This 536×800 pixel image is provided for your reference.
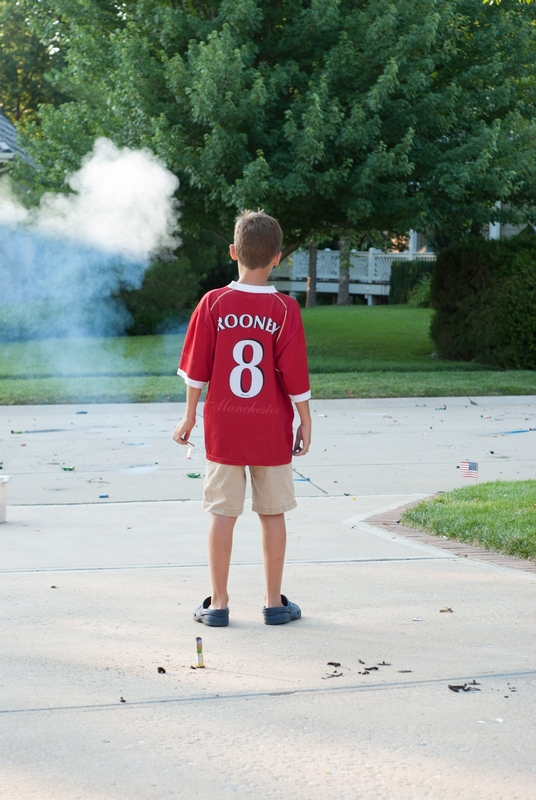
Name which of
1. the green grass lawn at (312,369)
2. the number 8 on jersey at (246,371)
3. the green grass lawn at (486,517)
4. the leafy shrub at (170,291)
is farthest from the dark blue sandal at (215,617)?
the leafy shrub at (170,291)

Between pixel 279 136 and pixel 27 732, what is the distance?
13.7m

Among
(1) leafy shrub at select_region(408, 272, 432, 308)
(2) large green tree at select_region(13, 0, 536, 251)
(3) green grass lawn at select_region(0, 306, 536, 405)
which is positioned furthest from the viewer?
(1) leafy shrub at select_region(408, 272, 432, 308)

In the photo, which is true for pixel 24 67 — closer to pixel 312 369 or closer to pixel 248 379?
pixel 312 369

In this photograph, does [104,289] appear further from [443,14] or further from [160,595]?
[160,595]

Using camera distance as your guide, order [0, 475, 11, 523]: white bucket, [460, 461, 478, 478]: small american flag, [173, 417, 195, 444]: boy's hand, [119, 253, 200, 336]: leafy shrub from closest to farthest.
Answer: [173, 417, 195, 444]: boy's hand, [0, 475, 11, 523]: white bucket, [460, 461, 478, 478]: small american flag, [119, 253, 200, 336]: leafy shrub

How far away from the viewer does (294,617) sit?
448 centimetres

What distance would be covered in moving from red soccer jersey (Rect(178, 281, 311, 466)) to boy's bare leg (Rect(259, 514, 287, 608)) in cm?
29

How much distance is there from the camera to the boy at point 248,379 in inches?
167

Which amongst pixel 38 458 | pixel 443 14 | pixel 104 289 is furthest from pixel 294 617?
pixel 104 289

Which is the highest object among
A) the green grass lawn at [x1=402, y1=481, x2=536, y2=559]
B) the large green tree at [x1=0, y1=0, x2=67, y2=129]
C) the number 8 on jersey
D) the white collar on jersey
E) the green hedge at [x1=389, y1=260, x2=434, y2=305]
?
the large green tree at [x1=0, y1=0, x2=67, y2=129]

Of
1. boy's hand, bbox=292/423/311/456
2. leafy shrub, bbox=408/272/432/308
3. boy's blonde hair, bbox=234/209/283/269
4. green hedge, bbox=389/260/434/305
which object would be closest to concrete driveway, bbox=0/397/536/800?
boy's hand, bbox=292/423/311/456

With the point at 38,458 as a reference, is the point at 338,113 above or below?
above

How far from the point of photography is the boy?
4250mm

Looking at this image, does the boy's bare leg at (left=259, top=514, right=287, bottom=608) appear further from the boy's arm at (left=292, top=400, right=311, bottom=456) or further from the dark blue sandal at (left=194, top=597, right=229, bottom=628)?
the boy's arm at (left=292, top=400, right=311, bottom=456)
